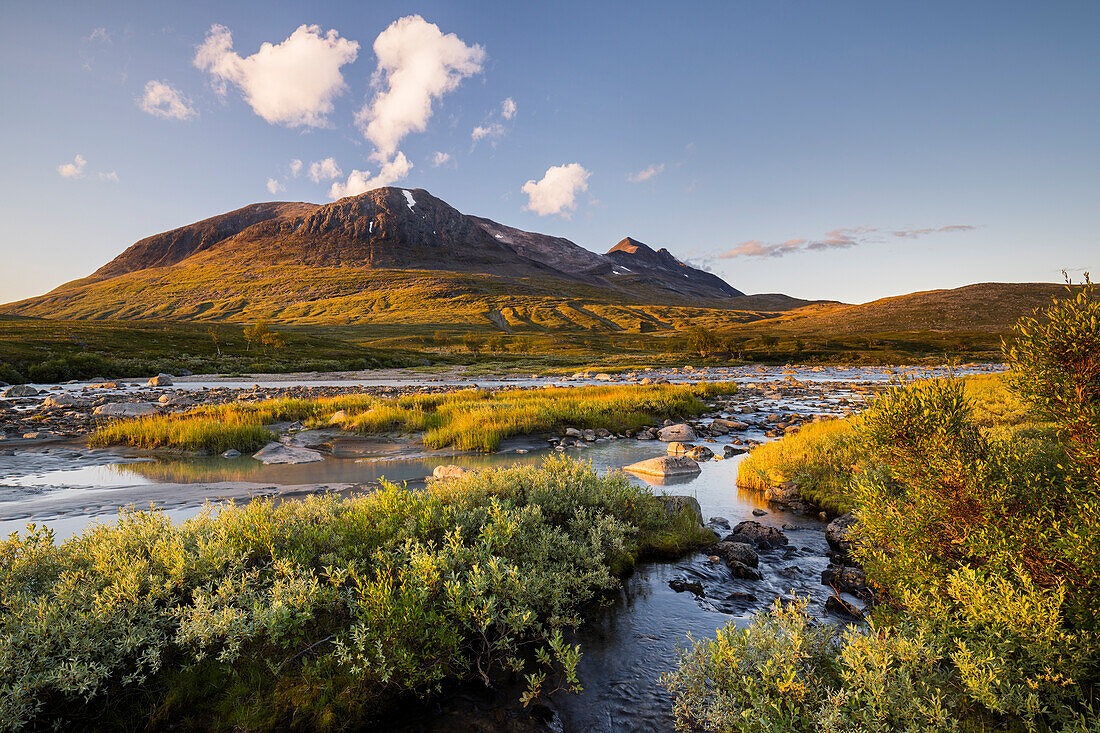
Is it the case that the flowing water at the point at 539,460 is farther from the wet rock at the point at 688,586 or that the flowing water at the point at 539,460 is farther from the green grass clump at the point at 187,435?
the green grass clump at the point at 187,435

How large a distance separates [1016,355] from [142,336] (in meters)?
115

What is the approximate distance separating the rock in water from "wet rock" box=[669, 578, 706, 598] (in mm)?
14829

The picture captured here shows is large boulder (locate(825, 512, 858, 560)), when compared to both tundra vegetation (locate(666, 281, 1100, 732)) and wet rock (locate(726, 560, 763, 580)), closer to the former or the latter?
wet rock (locate(726, 560, 763, 580))

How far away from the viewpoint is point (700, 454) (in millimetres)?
18078

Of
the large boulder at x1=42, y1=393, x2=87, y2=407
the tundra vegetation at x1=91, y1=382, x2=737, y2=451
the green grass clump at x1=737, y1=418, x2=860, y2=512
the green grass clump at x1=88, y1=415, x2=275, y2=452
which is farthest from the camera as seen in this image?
the large boulder at x1=42, y1=393, x2=87, y2=407

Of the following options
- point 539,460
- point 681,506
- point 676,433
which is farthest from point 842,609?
point 676,433

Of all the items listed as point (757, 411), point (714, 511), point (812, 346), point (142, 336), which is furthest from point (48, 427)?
point (812, 346)

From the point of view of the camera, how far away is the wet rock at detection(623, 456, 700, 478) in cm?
1548

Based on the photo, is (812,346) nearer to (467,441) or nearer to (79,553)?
(467,441)

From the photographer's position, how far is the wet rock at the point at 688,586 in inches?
311

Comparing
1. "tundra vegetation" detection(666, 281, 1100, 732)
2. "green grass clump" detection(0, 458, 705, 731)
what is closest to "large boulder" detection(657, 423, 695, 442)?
"green grass clump" detection(0, 458, 705, 731)

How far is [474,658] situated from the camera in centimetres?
585

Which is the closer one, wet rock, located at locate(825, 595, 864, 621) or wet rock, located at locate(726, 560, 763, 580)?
wet rock, located at locate(825, 595, 864, 621)

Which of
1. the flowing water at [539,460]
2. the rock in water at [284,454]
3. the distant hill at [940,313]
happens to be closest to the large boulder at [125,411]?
the flowing water at [539,460]
